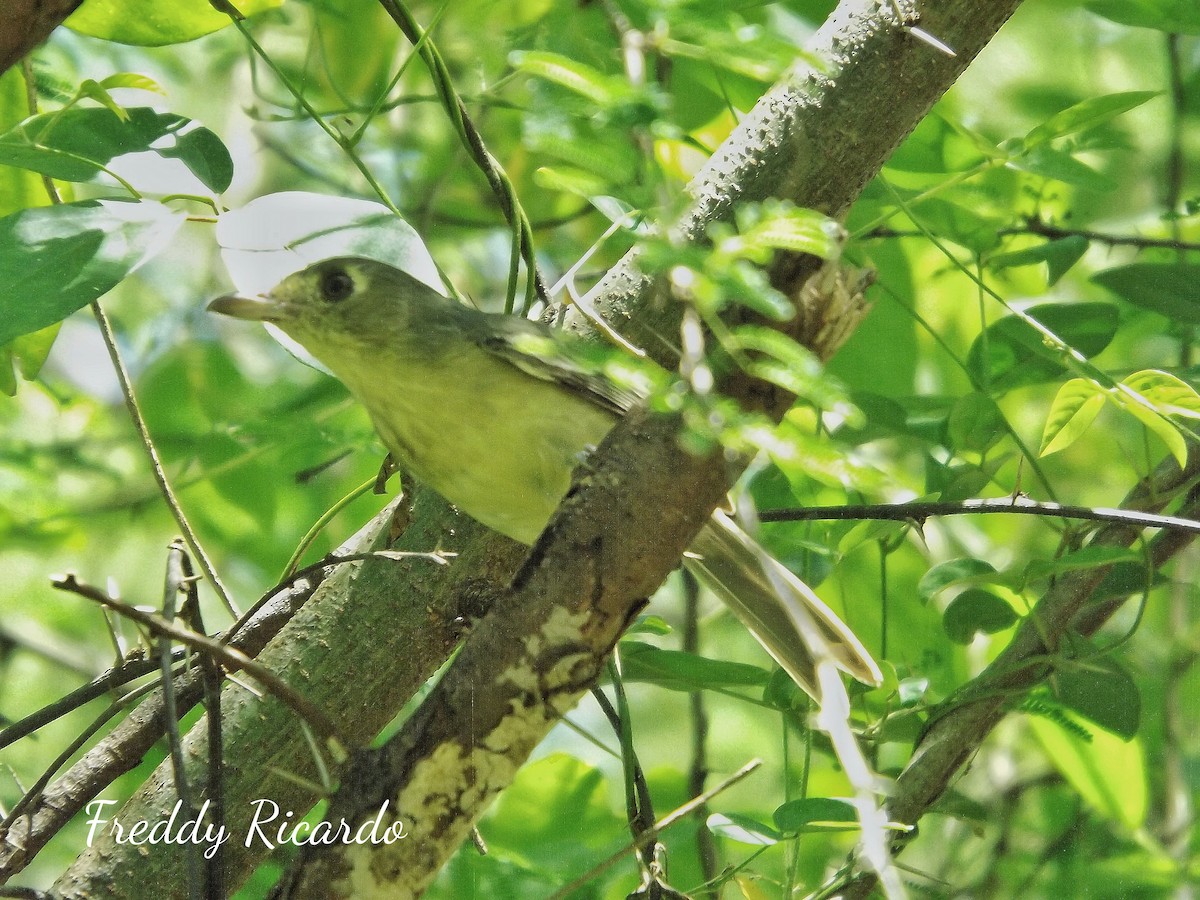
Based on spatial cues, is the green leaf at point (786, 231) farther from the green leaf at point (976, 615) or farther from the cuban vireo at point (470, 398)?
the green leaf at point (976, 615)

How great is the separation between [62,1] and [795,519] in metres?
1.65

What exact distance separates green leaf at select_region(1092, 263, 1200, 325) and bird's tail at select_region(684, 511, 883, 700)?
3.23 feet

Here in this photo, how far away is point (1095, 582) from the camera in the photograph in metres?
2.79

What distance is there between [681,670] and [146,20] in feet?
5.72

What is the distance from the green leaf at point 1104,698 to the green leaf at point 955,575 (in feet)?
1.11

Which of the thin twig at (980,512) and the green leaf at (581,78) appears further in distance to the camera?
the thin twig at (980,512)

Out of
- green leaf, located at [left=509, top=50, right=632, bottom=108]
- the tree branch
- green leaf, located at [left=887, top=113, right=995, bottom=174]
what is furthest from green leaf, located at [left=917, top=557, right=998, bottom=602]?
green leaf, located at [left=509, top=50, right=632, bottom=108]

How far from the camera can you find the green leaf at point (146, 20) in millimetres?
2574

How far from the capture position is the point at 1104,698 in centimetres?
276

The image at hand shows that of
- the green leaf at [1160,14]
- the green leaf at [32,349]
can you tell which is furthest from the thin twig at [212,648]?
the green leaf at [1160,14]

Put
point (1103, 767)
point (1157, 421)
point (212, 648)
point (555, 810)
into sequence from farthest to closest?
point (1103, 767) < point (555, 810) < point (1157, 421) < point (212, 648)

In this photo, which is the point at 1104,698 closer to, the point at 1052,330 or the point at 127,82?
the point at 1052,330

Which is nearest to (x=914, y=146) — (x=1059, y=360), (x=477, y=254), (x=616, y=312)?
(x=1059, y=360)
